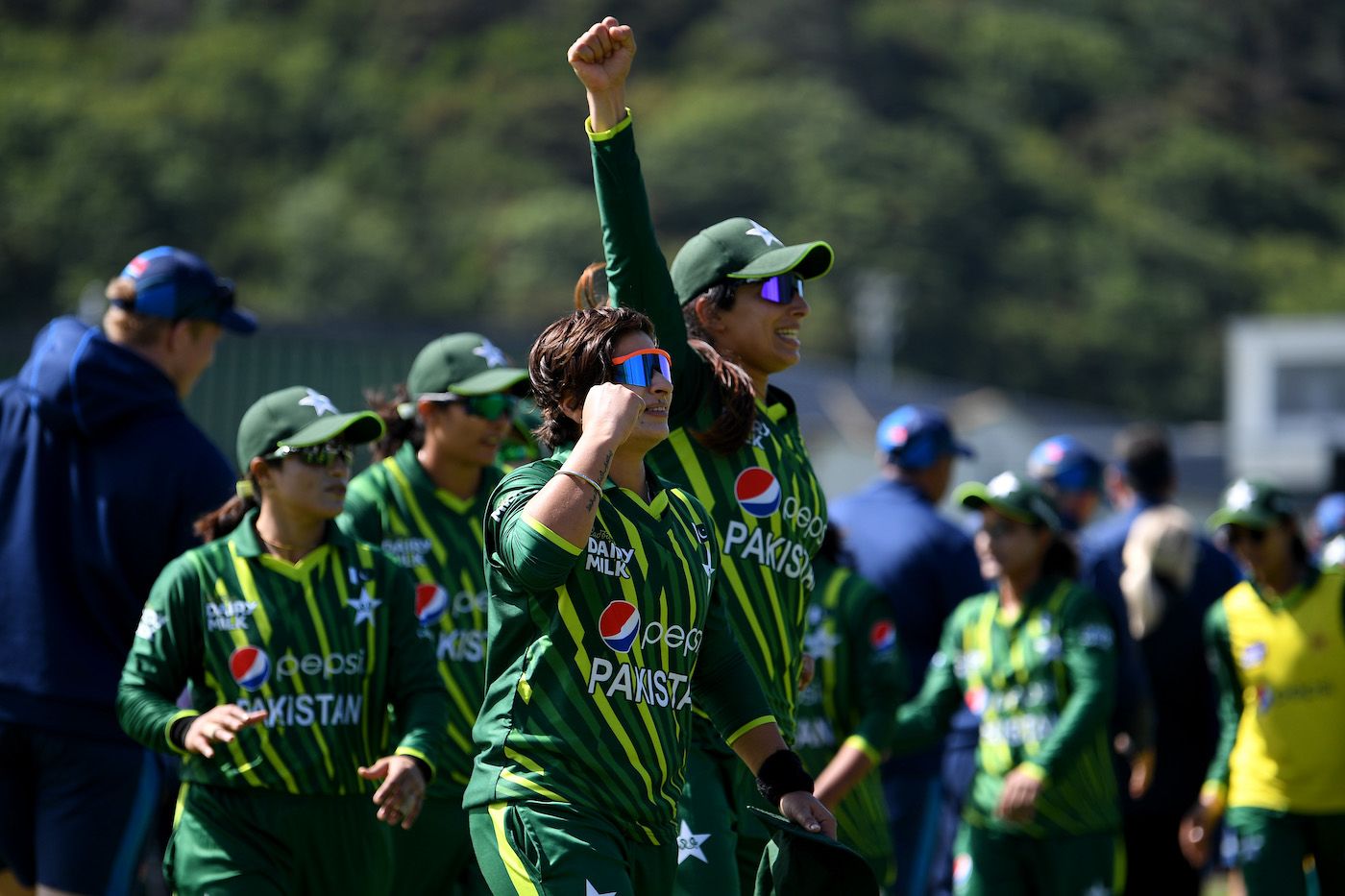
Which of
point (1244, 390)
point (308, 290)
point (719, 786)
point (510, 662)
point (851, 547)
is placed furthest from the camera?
point (308, 290)

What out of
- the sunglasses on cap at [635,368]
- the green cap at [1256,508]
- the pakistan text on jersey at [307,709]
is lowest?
the pakistan text on jersey at [307,709]

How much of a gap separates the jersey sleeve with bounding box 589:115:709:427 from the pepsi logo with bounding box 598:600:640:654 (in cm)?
77

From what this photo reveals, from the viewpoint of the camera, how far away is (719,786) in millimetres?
4973

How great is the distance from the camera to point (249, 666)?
18.2 feet

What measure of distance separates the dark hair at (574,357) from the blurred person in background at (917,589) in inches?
168

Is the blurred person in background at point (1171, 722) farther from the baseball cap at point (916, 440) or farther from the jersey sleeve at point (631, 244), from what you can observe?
the jersey sleeve at point (631, 244)

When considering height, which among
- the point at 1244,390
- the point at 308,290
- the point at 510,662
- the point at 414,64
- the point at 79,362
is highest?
the point at 414,64

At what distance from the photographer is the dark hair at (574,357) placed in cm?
433

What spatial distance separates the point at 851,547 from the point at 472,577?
8.65 feet

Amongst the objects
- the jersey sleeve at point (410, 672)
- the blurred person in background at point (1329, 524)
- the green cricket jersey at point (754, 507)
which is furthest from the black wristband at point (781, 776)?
the blurred person in background at point (1329, 524)

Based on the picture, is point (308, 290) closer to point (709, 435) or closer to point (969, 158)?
point (969, 158)

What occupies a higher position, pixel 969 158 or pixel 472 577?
pixel 969 158

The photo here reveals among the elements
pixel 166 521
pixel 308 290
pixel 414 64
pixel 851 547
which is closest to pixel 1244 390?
pixel 851 547

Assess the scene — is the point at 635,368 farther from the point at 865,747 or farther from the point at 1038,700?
the point at 1038,700
